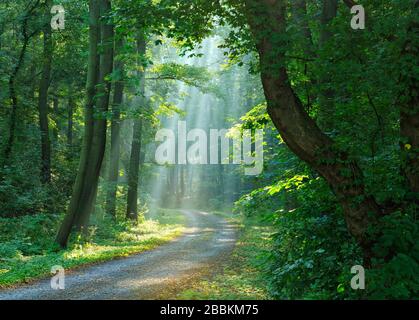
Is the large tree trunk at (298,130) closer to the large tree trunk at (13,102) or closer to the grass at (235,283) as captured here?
the grass at (235,283)

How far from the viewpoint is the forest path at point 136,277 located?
920 cm

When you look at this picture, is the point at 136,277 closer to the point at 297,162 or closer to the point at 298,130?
the point at 297,162

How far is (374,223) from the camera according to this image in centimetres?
737

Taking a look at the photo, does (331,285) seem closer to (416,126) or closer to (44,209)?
(416,126)

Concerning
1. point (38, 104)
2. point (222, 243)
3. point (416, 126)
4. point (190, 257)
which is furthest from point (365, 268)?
point (38, 104)

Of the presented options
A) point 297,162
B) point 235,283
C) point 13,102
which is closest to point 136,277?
point 235,283

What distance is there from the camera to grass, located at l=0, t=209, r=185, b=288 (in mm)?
11819

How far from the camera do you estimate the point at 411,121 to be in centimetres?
754

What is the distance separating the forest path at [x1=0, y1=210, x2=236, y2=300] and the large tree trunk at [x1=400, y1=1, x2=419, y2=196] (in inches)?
204

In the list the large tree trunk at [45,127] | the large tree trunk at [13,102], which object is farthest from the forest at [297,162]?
the large tree trunk at [45,127]

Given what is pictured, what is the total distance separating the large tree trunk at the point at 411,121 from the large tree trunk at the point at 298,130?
748mm

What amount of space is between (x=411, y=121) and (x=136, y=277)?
292 inches

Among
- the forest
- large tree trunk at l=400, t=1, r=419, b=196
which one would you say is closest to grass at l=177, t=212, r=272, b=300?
the forest

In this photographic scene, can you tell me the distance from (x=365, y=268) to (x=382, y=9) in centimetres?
457
